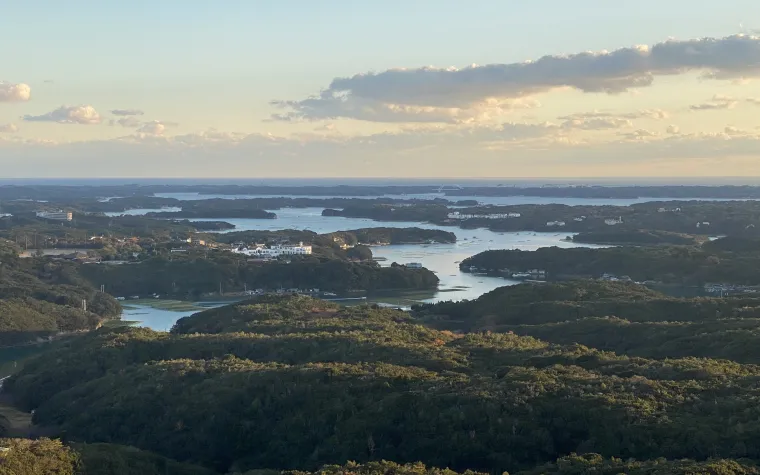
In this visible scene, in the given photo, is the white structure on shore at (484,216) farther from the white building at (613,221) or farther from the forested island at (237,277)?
the forested island at (237,277)

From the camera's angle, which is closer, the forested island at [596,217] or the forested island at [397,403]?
the forested island at [397,403]

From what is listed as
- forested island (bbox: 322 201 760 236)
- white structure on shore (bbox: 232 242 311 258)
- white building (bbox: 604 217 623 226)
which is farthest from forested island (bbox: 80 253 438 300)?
white building (bbox: 604 217 623 226)

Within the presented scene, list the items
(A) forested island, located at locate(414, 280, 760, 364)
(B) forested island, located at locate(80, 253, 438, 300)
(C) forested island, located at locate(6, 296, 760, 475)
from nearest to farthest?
(C) forested island, located at locate(6, 296, 760, 475)
(A) forested island, located at locate(414, 280, 760, 364)
(B) forested island, located at locate(80, 253, 438, 300)

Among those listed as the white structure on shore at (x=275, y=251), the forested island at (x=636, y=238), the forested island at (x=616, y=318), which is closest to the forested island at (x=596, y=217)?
the forested island at (x=636, y=238)

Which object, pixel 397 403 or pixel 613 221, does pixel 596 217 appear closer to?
pixel 613 221

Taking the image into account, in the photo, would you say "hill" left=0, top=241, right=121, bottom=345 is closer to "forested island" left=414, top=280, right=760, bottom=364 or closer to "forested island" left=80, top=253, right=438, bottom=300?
"forested island" left=80, top=253, right=438, bottom=300

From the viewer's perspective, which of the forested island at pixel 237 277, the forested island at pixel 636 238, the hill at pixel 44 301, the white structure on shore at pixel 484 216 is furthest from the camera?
the white structure on shore at pixel 484 216

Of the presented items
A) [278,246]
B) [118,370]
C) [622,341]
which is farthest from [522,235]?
[118,370]
